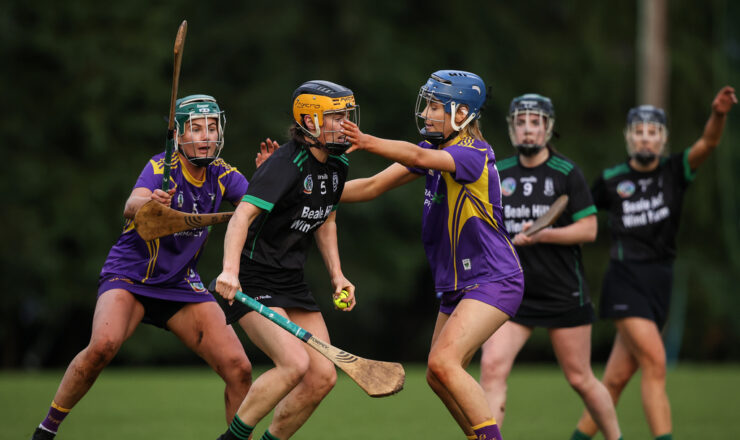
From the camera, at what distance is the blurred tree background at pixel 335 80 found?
16734 millimetres

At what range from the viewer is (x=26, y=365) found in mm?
17531

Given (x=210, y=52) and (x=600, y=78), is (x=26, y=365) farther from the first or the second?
(x=600, y=78)

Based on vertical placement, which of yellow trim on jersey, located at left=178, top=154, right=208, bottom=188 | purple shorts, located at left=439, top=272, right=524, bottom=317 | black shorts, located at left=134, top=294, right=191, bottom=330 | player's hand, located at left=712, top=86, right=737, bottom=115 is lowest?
black shorts, located at left=134, top=294, right=191, bottom=330

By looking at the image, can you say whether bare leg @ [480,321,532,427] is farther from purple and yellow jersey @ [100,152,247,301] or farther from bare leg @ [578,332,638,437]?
purple and yellow jersey @ [100,152,247,301]

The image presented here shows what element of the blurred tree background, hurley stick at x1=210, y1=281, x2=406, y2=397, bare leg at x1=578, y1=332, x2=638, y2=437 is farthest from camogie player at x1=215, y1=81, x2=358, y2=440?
the blurred tree background

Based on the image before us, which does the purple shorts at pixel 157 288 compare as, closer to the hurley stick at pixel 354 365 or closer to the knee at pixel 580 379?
the hurley stick at pixel 354 365

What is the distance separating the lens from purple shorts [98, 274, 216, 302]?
5750 millimetres

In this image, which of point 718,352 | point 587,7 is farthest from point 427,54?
point 718,352

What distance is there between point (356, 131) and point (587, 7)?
14.6m

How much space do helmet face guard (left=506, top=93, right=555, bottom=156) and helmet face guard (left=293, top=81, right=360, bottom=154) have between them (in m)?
1.58

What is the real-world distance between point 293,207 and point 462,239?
0.93m

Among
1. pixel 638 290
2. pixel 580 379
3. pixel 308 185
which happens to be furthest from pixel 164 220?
pixel 638 290

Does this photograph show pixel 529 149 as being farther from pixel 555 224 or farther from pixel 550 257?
pixel 550 257

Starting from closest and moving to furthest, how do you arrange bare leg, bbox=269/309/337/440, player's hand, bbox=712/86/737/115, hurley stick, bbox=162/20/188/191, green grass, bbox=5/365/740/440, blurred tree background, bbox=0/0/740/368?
hurley stick, bbox=162/20/188/191
bare leg, bbox=269/309/337/440
player's hand, bbox=712/86/737/115
green grass, bbox=5/365/740/440
blurred tree background, bbox=0/0/740/368
